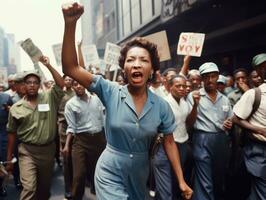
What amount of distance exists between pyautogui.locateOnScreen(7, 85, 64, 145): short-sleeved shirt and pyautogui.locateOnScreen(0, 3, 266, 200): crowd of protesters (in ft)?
0.04

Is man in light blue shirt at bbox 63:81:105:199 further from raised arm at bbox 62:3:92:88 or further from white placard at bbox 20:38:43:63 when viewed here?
raised arm at bbox 62:3:92:88

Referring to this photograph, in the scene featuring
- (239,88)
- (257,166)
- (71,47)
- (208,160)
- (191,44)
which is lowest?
(208,160)

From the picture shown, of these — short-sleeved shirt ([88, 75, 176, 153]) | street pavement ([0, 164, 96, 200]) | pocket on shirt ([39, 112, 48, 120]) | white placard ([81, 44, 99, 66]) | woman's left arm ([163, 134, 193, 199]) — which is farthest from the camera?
white placard ([81, 44, 99, 66])

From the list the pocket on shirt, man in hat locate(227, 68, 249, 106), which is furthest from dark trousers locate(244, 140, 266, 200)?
man in hat locate(227, 68, 249, 106)

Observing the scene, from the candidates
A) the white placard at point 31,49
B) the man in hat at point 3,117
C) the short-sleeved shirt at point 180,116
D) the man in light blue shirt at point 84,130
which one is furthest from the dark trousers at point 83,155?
the man in hat at point 3,117

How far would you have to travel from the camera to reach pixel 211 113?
5590mm

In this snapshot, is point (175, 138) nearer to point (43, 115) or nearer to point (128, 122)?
point (43, 115)

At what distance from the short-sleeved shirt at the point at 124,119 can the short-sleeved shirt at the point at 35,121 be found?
7.00 ft

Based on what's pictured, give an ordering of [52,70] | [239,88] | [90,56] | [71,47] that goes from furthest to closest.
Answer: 1. [90,56]
2. [239,88]
3. [52,70]
4. [71,47]

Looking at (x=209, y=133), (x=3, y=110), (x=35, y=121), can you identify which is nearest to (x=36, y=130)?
(x=35, y=121)

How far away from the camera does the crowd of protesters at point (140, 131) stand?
3135 mm

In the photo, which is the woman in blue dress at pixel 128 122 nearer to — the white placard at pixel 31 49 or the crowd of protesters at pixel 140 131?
the crowd of protesters at pixel 140 131

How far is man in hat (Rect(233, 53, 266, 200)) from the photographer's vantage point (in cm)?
458

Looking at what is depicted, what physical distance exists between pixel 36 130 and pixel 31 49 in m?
1.07
